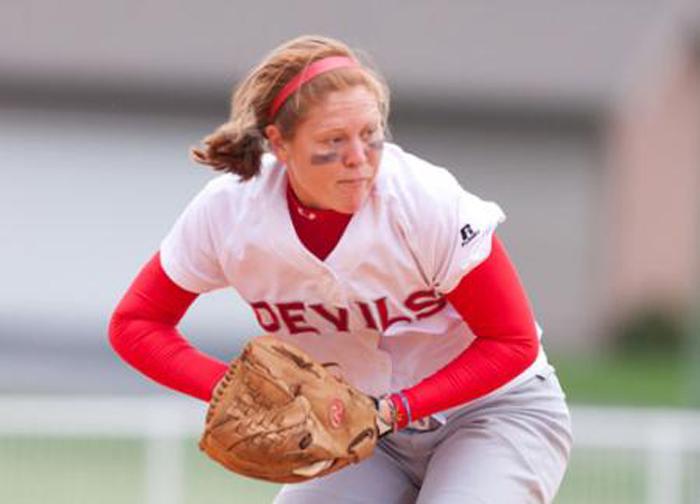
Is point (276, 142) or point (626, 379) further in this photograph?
point (626, 379)

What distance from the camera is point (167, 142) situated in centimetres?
1906

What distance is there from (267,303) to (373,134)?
0.50 meters

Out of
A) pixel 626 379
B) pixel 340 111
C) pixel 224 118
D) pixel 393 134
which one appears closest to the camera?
pixel 340 111

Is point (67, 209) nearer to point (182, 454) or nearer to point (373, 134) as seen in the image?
point (182, 454)

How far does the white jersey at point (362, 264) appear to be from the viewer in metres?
4.10

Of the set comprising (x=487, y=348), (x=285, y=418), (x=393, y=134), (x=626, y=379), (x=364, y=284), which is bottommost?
(x=626, y=379)

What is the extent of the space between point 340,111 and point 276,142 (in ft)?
0.62

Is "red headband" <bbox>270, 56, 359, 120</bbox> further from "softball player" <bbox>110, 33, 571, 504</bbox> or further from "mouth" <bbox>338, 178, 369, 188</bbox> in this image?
"mouth" <bbox>338, 178, 369, 188</bbox>

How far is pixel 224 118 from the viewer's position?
18.8m

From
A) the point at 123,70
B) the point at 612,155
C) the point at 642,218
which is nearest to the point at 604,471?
the point at 123,70

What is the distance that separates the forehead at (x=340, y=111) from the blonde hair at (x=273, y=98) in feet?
0.04

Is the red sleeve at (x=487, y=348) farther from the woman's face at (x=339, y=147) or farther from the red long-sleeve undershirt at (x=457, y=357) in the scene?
the woman's face at (x=339, y=147)

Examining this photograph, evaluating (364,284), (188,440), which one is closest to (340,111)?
(364,284)

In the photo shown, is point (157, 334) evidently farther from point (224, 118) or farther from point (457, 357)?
point (224, 118)
